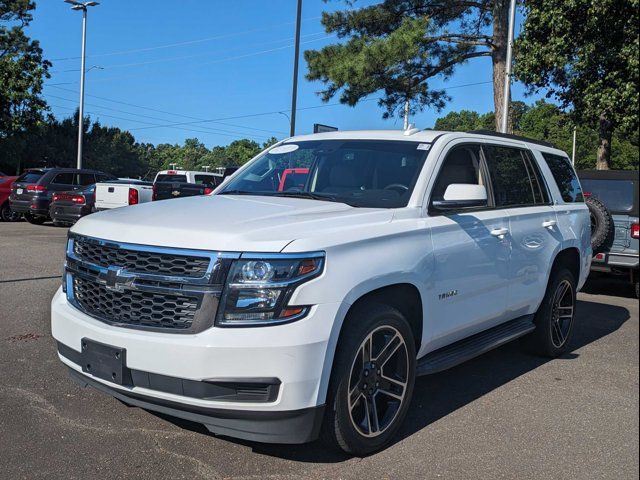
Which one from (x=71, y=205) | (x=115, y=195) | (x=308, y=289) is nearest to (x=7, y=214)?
(x=71, y=205)

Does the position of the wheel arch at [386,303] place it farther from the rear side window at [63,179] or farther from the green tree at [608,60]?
the rear side window at [63,179]

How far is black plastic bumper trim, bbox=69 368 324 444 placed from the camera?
3.02m

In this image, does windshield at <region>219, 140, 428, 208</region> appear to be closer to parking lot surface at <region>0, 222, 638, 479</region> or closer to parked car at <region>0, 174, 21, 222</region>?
parking lot surface at <region>0, 222, 638, 479</region>

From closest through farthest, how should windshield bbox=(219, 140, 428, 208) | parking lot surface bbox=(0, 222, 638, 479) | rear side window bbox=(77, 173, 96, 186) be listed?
1. parking lot surface bbox=(0, 222, 638, 479)
2. windshield bbox=(219, 140, 428, 208)
3. rear side window bbox=(77, 173, 96, 186)

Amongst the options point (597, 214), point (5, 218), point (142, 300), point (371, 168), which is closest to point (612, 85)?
point (142, 300)

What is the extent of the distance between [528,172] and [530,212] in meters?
0.48

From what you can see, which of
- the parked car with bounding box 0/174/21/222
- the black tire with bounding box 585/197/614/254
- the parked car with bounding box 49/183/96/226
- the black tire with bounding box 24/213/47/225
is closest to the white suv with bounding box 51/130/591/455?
the black tire with bounding box 585/197/614/254

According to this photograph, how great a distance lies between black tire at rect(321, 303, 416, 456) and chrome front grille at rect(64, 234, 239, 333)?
0.76 meters

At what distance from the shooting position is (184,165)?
423 ft

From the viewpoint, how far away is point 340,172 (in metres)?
4.59

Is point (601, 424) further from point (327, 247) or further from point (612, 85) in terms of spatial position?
point (612, 85)

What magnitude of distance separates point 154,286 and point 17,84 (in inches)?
1139

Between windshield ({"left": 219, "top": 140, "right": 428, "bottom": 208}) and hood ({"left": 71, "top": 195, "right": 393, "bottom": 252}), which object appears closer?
hood ({"left": 71, "top": 195, "right": 393, "bottom": 252})

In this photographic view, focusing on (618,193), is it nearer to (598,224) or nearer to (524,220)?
(524,220)
